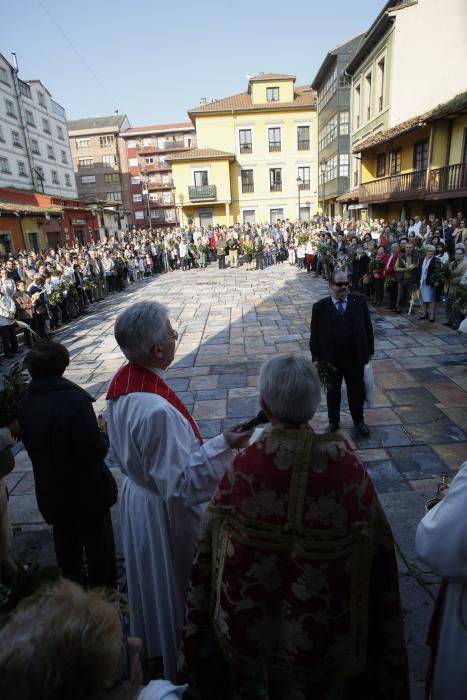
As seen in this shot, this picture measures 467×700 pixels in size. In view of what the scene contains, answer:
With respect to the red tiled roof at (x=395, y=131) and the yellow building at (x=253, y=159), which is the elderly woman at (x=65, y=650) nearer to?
the red tiled roof at (x=395, y=131)

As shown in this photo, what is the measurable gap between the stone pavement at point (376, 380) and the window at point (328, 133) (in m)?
19.2

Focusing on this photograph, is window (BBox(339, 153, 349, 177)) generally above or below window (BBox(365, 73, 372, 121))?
below

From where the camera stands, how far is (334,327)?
4.19 m

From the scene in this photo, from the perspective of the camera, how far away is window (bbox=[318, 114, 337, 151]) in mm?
27125

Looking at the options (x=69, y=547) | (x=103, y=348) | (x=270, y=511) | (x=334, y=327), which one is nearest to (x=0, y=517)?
(x=69, y=547)

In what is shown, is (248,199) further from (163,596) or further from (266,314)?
(163,596)

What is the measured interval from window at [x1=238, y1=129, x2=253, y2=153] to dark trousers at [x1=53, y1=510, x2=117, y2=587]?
35564 millimetres

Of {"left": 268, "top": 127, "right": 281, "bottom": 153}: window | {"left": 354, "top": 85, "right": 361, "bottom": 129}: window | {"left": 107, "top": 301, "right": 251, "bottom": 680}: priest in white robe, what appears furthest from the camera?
{"left": 268, "top": 127, "right": 281, "bottom": 153}: window

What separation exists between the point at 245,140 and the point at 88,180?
23.7 m

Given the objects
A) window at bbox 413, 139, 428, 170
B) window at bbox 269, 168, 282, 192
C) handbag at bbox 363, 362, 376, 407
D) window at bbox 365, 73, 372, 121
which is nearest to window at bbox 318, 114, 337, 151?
window at bbox 269, 168, 282, 192

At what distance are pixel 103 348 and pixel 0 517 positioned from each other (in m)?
6.01

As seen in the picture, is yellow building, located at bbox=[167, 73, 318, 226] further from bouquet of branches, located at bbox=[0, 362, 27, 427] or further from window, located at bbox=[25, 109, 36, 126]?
bouquet of branches, located at bbox=[0, 362, 27, 427]

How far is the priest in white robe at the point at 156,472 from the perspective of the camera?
67.7 inches

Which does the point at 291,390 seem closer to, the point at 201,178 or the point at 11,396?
the point at 11,396
